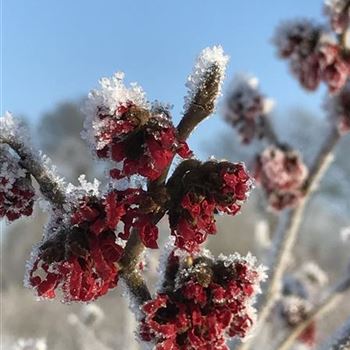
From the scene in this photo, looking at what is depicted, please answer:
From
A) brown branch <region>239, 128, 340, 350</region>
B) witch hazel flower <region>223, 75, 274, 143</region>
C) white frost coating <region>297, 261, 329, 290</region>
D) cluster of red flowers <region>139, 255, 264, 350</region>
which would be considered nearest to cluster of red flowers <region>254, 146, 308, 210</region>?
brown branch <region>239, 128, 340, 350</region>

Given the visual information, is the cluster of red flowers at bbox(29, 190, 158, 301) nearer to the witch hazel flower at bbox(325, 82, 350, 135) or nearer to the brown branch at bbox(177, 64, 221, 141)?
the brown branch at bbox(177, 64, 221, 141)

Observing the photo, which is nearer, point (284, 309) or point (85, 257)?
point (85, 257)

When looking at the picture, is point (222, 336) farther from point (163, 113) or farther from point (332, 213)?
point (332, 213)

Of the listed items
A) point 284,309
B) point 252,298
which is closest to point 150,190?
point 252,298

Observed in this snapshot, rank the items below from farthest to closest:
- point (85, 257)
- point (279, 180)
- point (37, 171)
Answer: point (279, 180) → point (37, 171) → point (85, 257)

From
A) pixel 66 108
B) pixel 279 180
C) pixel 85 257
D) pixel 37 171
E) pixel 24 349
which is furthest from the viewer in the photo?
pixel 66 108

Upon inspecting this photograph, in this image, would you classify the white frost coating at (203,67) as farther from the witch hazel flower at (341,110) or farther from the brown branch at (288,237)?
the witch hazel flower at (341,110)
